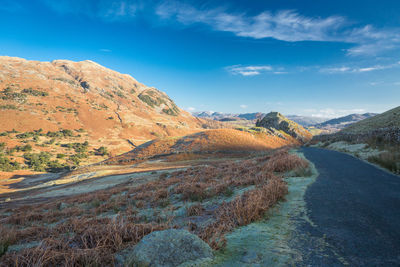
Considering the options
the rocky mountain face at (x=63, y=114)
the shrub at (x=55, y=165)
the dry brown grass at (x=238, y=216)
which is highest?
the rocky mountain face at (x=63, y=114)

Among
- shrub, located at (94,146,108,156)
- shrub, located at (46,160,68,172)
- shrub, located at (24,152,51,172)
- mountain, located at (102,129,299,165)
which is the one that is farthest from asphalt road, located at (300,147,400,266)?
shrub, located at (94,146,108,156)

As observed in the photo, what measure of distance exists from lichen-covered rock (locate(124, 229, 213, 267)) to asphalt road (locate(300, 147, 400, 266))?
1.42m

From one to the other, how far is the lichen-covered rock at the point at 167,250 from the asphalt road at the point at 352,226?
1420 millimetres

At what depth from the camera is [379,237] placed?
9.70 ft

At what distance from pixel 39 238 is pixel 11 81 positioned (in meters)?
221

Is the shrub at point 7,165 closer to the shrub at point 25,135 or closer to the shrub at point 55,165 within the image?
the shrub at point 55,165

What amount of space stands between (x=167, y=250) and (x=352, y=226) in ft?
11.4

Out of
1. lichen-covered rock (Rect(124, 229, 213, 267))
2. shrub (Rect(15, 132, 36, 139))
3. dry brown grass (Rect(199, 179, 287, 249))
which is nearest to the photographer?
lichen-covered rock (Rect(124, 229, 213, 267))

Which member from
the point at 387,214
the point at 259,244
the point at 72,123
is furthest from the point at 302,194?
the point at 72,123

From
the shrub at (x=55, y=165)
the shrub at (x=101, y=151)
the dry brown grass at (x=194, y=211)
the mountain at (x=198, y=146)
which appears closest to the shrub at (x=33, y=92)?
the shrub at (x=101, y=151)

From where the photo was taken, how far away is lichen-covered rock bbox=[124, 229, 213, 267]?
2256 mm

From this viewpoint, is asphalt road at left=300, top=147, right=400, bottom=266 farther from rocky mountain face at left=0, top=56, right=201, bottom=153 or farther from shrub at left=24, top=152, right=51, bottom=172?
rocky mountain face at left=0, top=56, right=201, bottom=153

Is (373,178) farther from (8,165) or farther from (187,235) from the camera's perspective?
(8,165)

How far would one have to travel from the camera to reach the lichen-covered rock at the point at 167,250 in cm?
226
